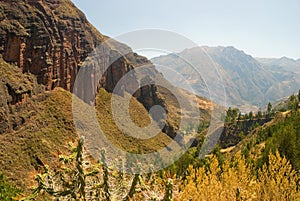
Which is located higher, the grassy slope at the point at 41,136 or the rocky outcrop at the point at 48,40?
the rocky outcrop at the point at 48,40

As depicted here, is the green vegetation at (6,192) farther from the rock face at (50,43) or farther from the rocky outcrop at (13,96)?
the rock face at (50,43)

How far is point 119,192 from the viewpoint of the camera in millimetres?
4996

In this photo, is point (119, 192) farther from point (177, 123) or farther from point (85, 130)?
point (177, 123)

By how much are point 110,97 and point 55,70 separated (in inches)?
1118

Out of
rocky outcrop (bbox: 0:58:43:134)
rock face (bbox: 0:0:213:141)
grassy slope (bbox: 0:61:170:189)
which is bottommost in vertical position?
grassy slope (bbox: 0:61:170:189)

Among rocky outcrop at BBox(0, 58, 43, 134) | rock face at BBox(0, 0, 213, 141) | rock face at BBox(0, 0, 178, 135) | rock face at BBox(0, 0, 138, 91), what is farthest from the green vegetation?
rock face at BBox(0, 0, 138, 91)

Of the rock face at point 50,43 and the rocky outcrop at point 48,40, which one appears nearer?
the rock face at point 50,43

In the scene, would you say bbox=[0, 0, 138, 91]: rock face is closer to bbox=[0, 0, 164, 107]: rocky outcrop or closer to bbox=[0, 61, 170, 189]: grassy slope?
bbox=[0, 0, 164, 107]: rocky outcrop

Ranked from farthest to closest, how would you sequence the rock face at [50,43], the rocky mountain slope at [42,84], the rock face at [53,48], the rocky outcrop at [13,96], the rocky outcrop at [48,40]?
1. the rocky outcrop at [48,40]
2. the rock face at [50,43]
3. the rock face at [53,48]
4. the rocky outcrop at [13,96]
5. the rocky mountain slope at [42,84]

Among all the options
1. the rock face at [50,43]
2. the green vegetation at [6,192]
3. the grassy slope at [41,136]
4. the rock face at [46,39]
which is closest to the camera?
the green vegetation at [6,192]

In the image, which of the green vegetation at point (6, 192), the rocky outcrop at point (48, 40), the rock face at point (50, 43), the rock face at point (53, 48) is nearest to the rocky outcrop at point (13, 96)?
the rock face at point (53, 48)

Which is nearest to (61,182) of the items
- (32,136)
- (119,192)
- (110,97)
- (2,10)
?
(119,192)

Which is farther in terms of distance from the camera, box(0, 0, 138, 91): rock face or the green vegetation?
box(0, 0, 138, 91): rock face

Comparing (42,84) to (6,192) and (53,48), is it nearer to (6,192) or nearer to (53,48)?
(53,48)
